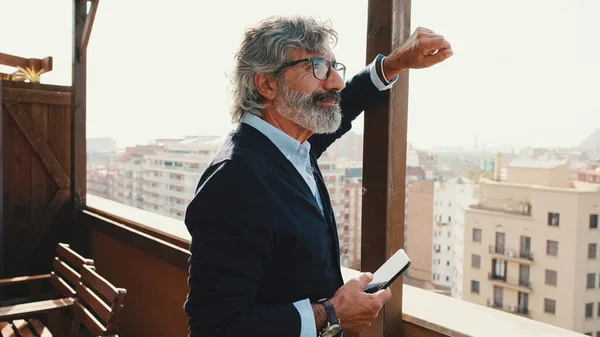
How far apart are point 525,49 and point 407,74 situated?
43.3 m

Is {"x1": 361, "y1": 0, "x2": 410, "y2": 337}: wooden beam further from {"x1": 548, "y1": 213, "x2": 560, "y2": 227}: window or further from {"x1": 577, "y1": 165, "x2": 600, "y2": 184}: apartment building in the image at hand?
{"x1": 548, "y1": 213, "x2": 560, "y2": 227}: window

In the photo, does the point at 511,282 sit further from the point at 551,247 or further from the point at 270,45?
the point at 270,45

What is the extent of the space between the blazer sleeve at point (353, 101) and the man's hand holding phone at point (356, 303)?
18.2 inches

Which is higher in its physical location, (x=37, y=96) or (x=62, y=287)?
(x=37, y=96)

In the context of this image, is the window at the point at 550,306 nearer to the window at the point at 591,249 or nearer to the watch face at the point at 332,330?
the window at the point at 591,249

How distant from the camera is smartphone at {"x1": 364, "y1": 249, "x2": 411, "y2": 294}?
0.95 meters

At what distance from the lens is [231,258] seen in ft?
2.68

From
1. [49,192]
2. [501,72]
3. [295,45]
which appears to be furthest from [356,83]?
→ [501,72]

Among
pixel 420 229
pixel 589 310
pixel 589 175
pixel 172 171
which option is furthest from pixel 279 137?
pixel 589 310

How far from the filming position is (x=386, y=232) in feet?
3.92

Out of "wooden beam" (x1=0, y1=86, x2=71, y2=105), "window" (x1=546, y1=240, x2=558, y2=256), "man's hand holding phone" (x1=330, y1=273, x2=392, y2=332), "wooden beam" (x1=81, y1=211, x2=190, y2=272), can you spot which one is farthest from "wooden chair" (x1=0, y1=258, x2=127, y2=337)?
"window" (x1=546, y1=240, x2=558, y2=256)

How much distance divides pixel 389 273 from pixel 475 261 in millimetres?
32735

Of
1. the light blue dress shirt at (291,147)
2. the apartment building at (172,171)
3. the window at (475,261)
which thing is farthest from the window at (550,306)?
the light blue dress shirt at (291,147)

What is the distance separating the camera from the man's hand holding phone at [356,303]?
95cm
